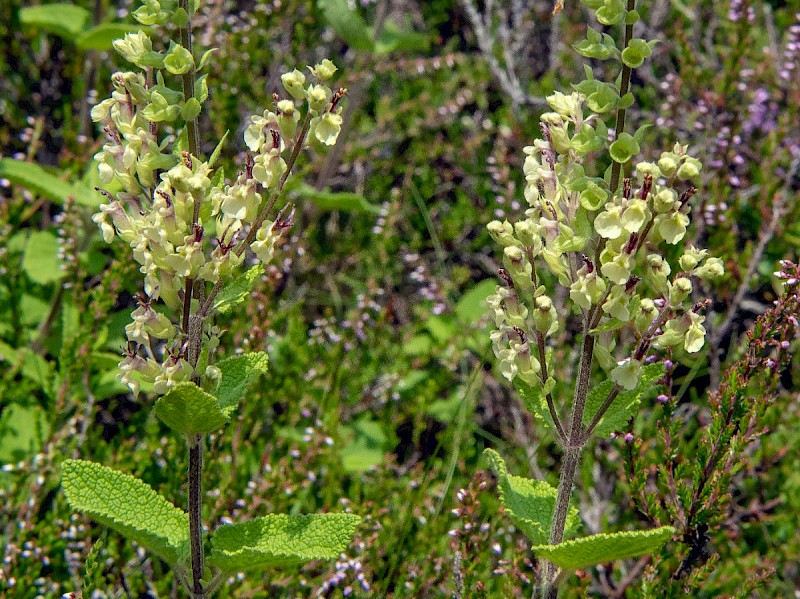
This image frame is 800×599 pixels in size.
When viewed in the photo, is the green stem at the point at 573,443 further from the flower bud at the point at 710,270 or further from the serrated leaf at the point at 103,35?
the serrated leaf at the point at 103,35

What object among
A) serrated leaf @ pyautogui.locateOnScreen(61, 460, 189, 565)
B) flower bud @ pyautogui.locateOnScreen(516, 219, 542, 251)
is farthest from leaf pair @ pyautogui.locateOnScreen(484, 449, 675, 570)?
serrated leaf @ pyautogui.locateOnScreen(61, 460, 189, 565)

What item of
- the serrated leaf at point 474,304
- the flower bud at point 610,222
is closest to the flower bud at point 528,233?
the flower bud at point 610,222

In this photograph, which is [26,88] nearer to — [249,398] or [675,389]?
[249,398]

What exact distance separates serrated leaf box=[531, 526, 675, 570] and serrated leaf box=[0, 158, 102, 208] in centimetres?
203

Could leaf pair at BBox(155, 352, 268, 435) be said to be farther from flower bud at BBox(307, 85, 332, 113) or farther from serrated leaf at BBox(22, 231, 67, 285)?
serrated leaf at BBox(22, 231, 67, 285)

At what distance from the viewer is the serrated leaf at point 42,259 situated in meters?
3.01

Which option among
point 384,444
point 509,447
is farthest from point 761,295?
point 384,444

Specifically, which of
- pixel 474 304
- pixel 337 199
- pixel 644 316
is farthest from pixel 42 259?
pixel 644 316

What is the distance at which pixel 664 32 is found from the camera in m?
4.45

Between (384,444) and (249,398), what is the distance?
62cm

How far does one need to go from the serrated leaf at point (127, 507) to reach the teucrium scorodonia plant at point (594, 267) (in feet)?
2.09

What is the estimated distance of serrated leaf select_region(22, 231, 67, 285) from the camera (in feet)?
9.87

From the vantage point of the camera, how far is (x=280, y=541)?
1.64m

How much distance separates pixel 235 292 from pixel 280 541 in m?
0.48
